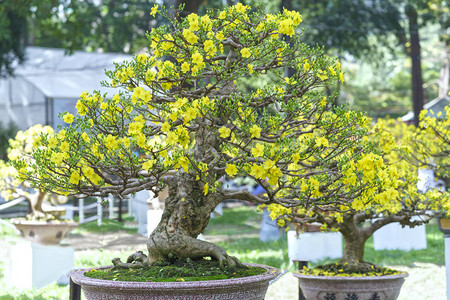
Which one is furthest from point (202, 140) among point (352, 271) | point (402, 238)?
point (402, 238)

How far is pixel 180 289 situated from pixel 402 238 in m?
6.66

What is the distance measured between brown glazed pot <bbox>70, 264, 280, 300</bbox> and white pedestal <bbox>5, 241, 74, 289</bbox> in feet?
11.7

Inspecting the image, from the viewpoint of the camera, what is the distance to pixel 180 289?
258 centimetres

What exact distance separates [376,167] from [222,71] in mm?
876

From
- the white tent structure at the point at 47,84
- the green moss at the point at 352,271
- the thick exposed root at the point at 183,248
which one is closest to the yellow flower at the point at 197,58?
the thick exposed root at the point at 183,248

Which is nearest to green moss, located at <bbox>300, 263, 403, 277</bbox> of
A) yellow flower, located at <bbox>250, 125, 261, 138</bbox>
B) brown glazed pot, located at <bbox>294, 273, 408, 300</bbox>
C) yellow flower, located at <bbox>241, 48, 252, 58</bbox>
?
brown glazed pot, located at <bbox>294, 273, 408, 300</bbox>

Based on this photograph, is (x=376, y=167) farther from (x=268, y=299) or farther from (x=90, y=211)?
(x=90, y=211)

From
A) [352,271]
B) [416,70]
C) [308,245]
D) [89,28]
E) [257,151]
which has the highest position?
[89,28]

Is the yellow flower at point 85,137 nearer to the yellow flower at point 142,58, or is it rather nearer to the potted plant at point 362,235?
the yellow flower at point 142,58

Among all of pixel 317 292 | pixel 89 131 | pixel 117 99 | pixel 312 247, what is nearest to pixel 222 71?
pixel 117 99

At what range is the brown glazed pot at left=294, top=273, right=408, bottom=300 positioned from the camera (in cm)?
423

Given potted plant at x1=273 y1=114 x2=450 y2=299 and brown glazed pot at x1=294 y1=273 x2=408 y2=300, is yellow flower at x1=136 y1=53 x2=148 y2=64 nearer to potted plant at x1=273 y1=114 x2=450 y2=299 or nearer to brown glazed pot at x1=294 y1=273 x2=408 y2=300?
potted plant at x1=273 y1=114 x2=450 y2=299

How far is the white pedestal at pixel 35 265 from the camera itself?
606cm

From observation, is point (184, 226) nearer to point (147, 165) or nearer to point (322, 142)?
point (147, 165)
